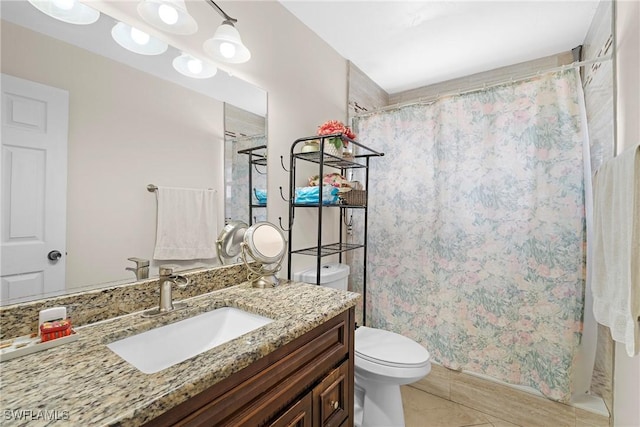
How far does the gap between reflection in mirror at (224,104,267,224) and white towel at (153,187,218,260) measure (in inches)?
4.4

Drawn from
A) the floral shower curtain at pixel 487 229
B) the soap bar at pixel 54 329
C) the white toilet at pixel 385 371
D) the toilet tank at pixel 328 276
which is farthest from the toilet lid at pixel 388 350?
the soap bar at pixel 54 329

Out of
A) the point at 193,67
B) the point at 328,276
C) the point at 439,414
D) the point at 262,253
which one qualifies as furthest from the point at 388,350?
the point at 193,67

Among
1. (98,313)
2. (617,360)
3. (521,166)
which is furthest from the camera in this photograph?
(521,166)

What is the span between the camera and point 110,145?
3.25 ft

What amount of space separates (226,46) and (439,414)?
239 centimetres

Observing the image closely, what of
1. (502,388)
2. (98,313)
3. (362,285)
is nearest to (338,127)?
(362,285)

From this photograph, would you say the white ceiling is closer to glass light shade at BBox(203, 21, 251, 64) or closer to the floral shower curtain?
the floral shower curtain

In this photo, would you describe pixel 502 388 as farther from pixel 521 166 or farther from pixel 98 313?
pixel 98 313

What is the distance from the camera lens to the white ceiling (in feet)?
5.65

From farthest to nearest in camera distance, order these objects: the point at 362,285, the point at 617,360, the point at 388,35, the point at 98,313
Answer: the point at 362,285 → the point at 388,35 → the point at 617,360 → the point at 98,313

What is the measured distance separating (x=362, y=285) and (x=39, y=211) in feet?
6.48

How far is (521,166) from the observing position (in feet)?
5.60

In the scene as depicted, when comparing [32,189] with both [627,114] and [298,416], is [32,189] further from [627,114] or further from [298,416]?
[627,114]

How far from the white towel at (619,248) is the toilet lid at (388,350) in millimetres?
772
